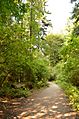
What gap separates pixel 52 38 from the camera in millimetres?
47125

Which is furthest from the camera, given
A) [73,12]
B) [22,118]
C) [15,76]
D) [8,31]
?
[15,76]

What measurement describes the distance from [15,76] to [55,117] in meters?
10.4

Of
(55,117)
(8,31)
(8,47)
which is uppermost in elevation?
(8,31)

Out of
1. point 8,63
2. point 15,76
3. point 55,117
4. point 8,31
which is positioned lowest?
point 15,76

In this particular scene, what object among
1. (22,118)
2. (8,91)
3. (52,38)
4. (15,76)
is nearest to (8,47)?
(8,91)

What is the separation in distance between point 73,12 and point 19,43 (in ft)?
21.2

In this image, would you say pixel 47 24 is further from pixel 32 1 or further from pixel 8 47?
pixel 8 47

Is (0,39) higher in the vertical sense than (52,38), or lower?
higher

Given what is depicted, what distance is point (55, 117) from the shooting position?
8.08 meters

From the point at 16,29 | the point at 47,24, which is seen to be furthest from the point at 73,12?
the point at 47,24

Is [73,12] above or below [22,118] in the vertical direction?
above

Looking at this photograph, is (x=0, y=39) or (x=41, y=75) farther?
(x=41, y=75)

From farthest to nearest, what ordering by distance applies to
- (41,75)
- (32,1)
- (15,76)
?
(41,75), (32,1), (15,76)

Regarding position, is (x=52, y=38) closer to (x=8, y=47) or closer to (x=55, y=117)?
(x=8, y=47)
